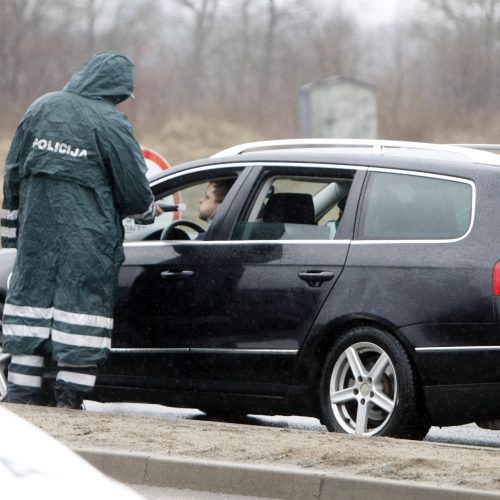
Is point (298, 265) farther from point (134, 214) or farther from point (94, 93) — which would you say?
point (94, 93)

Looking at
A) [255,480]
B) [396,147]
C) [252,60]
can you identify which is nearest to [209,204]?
[396,147]

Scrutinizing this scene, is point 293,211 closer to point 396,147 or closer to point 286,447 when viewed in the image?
point 396,147

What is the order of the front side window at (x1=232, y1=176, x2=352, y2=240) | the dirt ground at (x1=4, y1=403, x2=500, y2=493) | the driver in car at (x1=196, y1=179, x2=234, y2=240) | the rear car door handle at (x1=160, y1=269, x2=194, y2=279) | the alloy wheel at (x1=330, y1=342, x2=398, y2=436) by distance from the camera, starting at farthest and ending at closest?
the driver in car at (x1=196, y1=179, x2=234, y2=240)
the rear car door handle at (x1=160, y1=269, x2=194, y2=279)
the front side window at (x1=232, y1=176, x2=352, y2=240)
the alloy wheel at (x1=330, y1=342, x2=398, y2=436)
the dirt ground at (x1=4, y1=403, x2=500, y2=493)

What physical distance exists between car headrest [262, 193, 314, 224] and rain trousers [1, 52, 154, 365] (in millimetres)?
697

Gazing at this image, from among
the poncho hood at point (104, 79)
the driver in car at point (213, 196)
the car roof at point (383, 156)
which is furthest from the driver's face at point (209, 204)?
the poncho hood at point (104, 79)

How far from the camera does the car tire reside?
7.35m

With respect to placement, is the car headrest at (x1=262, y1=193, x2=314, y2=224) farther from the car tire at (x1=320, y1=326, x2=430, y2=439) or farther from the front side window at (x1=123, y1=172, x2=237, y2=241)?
the car tire at (x1=320, y1=326, x2=430, y2=439)

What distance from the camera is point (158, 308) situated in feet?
26.9

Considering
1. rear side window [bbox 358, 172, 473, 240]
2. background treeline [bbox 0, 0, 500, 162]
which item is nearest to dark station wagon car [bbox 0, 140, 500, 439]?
rear side window [bbox 358, 172, 473, 240]

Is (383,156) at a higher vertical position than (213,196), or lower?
higher

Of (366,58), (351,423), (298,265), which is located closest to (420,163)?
(298,265)

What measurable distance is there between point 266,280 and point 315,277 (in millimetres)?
299

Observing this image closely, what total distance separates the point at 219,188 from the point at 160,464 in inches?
97.1

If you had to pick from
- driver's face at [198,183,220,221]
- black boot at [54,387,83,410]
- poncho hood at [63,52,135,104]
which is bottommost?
black boot at [54,387,83,410]
